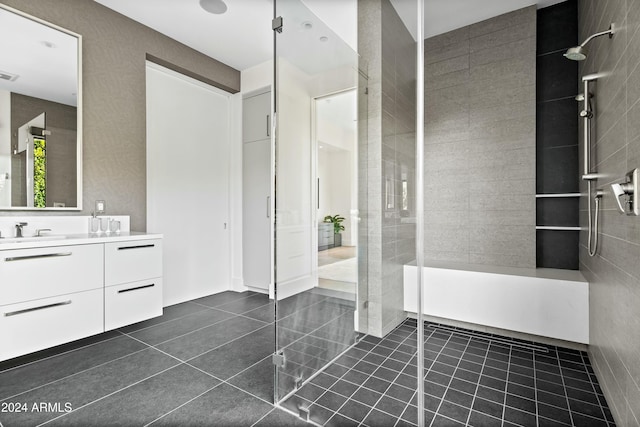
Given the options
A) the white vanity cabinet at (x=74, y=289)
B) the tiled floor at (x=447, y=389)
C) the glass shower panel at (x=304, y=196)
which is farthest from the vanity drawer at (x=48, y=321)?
the tiled floor at (x=447, y=389)

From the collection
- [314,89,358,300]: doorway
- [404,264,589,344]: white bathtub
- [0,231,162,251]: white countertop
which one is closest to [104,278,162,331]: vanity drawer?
[0,231,162,251]: white countertop

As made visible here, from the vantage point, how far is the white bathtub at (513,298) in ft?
6.81

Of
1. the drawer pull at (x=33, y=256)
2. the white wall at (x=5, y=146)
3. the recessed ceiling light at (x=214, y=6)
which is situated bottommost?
the drawer pull at (x=33, y=256)

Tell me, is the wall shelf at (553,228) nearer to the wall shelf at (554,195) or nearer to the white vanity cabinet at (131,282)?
the wall shelf at (554,195)

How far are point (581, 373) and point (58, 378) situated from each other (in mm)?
3153

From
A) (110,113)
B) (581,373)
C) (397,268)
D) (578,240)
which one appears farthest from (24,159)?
(578,240)

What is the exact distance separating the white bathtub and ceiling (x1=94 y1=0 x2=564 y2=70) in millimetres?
1729

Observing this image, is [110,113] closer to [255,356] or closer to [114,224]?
[114,224]

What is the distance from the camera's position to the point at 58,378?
185cm

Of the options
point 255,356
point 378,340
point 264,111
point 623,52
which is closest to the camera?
point 623,52

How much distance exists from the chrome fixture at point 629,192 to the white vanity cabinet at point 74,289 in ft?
9.49

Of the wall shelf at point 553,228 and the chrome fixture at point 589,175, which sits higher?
the chrome fixture at point 589,175

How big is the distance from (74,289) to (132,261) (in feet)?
1.34

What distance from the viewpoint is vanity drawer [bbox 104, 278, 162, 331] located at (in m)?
2.25
